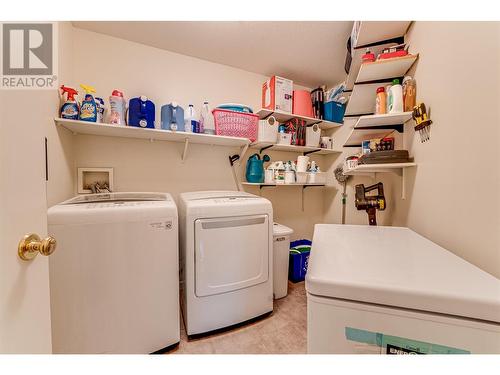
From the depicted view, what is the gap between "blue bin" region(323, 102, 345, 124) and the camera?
2.35m

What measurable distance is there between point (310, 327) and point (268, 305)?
1.25 metres

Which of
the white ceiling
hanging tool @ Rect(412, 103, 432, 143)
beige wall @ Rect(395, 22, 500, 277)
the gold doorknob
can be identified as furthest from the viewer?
the white ceiling

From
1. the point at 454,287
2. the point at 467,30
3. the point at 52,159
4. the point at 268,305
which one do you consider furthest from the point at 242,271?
the point at 467,30

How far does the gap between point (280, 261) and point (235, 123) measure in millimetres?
1430

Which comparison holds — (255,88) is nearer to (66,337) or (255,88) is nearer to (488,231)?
(488,231)

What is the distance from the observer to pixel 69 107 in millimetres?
1382

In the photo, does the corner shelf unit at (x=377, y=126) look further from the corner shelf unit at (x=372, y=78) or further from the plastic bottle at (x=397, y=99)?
the corner shelf unit at (x=372, y=78)

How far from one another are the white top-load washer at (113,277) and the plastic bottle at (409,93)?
63.7 inches

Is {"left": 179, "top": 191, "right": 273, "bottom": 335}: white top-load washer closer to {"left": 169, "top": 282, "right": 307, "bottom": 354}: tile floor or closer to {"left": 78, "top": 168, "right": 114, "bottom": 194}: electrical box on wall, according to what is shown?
{"left": 169, "top": 282, "right": 307, "bottom": 354}: tile floor

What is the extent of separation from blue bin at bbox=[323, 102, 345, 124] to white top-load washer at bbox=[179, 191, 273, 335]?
4.87ft

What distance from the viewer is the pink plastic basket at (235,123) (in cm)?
189

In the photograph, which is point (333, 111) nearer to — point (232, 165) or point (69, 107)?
point (232, 165)

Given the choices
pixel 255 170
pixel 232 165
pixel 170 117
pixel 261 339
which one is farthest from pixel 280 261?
pixel 170 117

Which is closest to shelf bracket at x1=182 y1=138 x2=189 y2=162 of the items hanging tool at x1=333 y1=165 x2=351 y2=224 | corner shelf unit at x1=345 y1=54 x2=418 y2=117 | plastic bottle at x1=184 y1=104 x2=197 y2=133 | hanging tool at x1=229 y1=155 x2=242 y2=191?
plastic bottle at x1=184 y1=104 x2=197 y2=133
